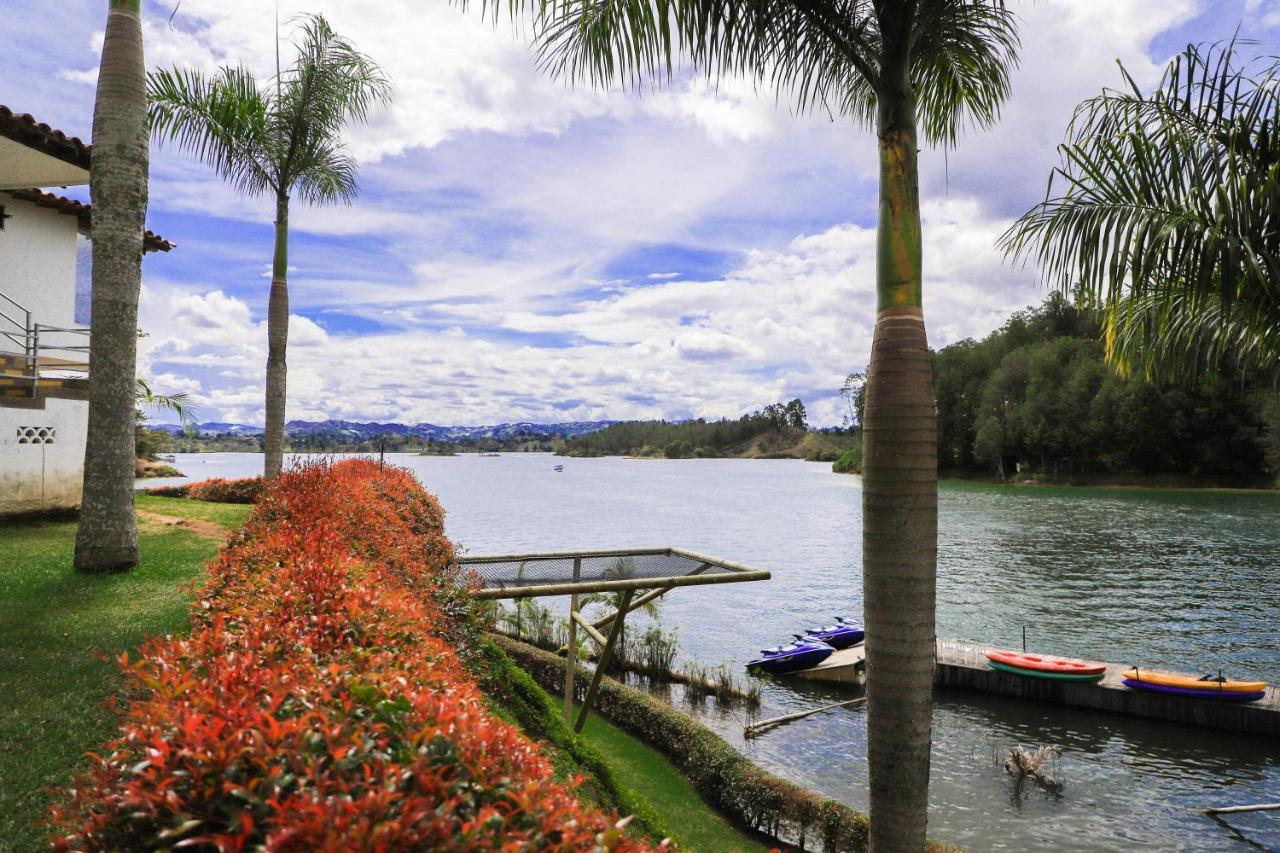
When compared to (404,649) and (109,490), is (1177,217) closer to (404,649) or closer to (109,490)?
(404,649)

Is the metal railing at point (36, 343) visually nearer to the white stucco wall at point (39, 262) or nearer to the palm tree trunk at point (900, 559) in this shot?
the white stucco wall at point (39, 262)

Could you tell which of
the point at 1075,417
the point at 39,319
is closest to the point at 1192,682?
the point at 39,319

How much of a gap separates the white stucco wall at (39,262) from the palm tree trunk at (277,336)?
3759 mm

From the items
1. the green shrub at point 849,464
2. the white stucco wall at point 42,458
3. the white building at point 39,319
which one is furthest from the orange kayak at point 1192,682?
the green shrub at point 849,464

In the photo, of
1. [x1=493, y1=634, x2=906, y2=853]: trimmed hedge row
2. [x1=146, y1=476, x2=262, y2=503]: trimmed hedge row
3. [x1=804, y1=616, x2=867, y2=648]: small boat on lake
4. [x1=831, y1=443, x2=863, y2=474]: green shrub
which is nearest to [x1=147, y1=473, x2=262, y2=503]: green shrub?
[x1=146, y1=476, x2=262, y2=503]: trimmed hedge row

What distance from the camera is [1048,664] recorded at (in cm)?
1988

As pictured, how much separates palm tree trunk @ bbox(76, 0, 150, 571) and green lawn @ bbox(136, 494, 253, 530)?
537cm

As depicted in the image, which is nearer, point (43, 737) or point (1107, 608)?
point (43, 737)

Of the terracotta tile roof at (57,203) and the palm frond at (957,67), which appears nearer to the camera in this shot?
the palm frond at (957,67)

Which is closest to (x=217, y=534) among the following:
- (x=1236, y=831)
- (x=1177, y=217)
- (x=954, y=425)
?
(x=1177, y=217)

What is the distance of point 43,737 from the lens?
4992 mm

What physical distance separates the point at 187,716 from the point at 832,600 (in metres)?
34.7

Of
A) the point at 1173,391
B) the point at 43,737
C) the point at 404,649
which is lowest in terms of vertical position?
the point at 43,737

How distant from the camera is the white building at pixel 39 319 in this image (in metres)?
12.3
